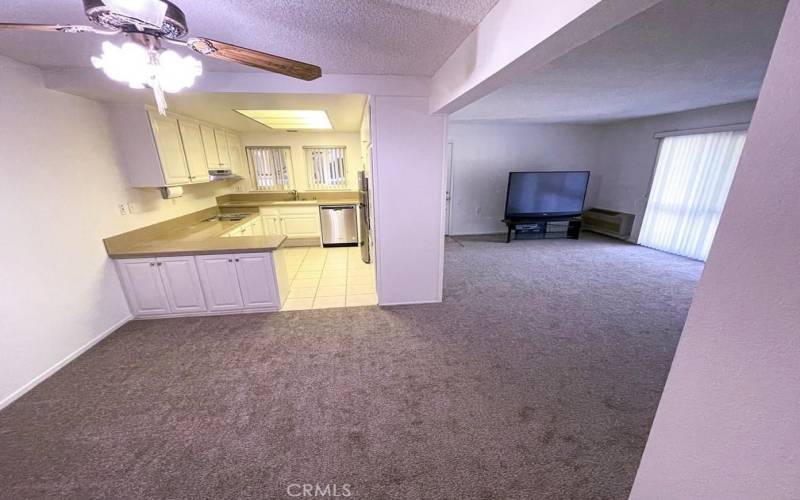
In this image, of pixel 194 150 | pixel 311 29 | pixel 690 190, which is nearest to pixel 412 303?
pixel 311 29

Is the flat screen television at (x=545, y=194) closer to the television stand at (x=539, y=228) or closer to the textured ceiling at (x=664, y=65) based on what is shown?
the television stand at (x=539, y=228)

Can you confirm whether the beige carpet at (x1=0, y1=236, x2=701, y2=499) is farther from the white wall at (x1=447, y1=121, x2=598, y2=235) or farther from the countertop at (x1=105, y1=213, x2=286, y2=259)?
the white wall at (x1=447, y1=121, x2=598, y2=235)

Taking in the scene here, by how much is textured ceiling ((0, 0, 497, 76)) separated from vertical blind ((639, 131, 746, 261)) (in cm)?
482

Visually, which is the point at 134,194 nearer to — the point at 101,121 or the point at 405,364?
the point at 101,121

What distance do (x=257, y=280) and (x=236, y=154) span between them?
3.25m

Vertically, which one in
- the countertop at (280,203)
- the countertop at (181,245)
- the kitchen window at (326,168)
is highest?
the kitchen window at (326,168)

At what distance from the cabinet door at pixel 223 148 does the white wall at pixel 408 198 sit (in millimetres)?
3111

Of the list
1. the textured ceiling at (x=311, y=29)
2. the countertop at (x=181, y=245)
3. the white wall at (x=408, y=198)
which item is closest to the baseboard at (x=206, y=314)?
the countertop at (x=181, y=245)

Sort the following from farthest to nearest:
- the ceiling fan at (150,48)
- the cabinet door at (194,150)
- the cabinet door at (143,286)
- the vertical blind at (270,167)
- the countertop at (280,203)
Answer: the vertical blind at (270,167), the countertop at (280,203), the cabinet door at (194,150), the cabinet door at (143,286), the ceiling fan at (150,48)

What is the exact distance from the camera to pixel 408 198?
2.92 m

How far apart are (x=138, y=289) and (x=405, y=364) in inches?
112

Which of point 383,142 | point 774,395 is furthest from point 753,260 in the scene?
point 383,142

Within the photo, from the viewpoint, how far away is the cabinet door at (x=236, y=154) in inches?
193

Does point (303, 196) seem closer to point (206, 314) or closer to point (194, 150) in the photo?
point (194, 150)
